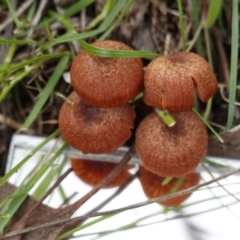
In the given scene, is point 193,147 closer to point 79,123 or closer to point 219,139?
point 219,139

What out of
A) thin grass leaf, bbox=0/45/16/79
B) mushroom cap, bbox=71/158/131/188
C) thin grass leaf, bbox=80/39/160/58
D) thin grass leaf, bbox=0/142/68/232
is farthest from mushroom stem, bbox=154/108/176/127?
thin grass leaf, bbox=0/45/16/79

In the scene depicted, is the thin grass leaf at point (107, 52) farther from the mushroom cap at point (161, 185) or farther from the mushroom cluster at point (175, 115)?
the mushroom cap at point (161, 185)

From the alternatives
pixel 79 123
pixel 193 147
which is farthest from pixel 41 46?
pixel 193 147

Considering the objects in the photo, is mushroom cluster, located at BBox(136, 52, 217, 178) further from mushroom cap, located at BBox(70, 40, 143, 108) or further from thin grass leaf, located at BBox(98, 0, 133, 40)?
thin grass leaf, located at BBox(98, 0, 133, 40)

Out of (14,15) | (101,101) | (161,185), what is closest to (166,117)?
(101,101)

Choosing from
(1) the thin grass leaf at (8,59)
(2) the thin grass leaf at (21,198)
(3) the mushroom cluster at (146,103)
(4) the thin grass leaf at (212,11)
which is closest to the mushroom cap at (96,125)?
(3) the mushroom cluster at (146,103)

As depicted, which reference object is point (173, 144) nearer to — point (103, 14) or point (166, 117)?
point (166, 117)
